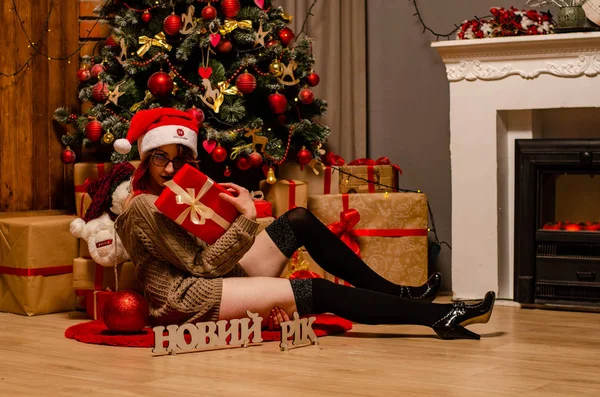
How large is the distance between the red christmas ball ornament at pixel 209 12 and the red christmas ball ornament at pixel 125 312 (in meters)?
1.38

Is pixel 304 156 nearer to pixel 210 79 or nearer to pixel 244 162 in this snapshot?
pixel 244 162

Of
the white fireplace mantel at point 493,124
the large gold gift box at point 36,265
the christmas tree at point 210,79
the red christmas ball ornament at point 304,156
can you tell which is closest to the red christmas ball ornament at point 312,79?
the christmas tree at point 210,79

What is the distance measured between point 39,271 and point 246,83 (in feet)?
3.89

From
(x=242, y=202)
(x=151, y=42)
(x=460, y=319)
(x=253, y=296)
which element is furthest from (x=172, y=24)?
(x=460, y=319)

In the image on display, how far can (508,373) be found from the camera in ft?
8.77

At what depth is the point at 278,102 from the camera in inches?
A: 162

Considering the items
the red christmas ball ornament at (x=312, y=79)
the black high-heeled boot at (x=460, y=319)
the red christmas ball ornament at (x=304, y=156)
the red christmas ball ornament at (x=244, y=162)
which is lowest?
the black high-heeled boot at (x=460, y=319)

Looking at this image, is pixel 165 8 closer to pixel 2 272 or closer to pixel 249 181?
pixel 249 181

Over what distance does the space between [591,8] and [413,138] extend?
47.1 inches

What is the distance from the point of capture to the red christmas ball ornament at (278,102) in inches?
162

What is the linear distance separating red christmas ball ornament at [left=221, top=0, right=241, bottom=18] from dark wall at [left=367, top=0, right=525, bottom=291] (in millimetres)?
1130

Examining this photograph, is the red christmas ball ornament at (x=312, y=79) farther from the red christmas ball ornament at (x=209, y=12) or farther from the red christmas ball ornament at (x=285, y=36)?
the red christmas ball ornament at (x=209, y=12)

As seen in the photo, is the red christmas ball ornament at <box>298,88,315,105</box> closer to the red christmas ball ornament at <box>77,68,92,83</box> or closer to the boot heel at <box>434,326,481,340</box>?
→ the red christmas ball ornament at <box>77,68,92,83</box>

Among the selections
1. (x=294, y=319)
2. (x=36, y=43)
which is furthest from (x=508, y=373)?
(x=36, y=43)
